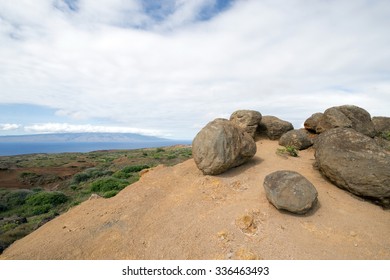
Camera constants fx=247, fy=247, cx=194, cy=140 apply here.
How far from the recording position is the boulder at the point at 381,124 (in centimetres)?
1617

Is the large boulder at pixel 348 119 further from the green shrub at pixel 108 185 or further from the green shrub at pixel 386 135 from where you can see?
the green shrub at pixel 108 185

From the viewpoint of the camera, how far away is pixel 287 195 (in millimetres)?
8773

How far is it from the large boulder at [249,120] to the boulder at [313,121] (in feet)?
11.0

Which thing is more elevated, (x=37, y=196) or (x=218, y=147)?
(x=218, y=147)

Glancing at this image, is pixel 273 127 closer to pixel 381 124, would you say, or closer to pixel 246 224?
pixel 381 124

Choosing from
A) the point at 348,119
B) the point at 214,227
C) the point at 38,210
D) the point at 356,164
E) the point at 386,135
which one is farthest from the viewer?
the point at 38,210

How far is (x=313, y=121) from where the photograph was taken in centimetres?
1669

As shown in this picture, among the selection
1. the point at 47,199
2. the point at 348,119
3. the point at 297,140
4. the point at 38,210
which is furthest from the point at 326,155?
the point at 47,199

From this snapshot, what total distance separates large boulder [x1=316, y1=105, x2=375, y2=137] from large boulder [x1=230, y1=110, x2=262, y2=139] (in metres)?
3.89

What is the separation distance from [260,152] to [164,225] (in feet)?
26.4

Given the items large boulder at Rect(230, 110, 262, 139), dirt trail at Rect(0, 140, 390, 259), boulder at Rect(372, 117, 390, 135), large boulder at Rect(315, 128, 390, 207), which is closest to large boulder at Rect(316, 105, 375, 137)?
boulder at Rect(372, 117, 390, 135)

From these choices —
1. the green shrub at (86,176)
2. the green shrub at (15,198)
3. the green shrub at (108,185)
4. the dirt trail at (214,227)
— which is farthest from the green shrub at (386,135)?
the green shrub at (15,198)

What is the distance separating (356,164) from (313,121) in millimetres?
7166

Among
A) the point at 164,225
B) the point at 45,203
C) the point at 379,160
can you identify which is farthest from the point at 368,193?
the point at 45,203
